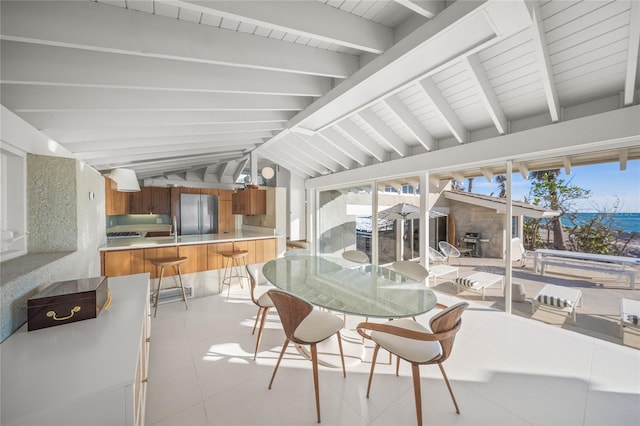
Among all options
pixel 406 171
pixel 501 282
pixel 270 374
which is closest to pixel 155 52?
pixel 270 374

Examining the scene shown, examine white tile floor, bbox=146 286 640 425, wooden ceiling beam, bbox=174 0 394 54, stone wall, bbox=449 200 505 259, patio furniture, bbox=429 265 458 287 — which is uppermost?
wooden ceiling beam, bbox=174 0 394 54

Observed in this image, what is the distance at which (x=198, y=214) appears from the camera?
22.3 ft

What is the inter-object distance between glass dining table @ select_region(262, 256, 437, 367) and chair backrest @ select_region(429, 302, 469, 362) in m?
0.19

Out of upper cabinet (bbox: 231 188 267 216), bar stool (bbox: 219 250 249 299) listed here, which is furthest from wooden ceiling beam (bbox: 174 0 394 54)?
upper cabinet (bbox: 231 188 267 216)

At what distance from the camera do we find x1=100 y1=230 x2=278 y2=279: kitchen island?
133 inches

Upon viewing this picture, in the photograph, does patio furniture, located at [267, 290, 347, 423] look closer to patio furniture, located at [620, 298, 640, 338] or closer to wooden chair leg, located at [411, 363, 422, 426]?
wooden chair leg, located at [411, 363, 422, 426]

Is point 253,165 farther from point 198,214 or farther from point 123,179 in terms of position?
point 123,179

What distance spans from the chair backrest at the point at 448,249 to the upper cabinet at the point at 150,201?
22.3 feet

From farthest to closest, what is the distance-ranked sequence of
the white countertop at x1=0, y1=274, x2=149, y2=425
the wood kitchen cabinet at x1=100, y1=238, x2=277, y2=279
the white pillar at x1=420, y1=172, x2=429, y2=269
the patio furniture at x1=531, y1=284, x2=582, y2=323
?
the white pillar at x1=420, y1=172, x2=429, y2=269 < the wood kitchen cabinet at x1=100, y1=238, x2=277, y2=279 < the patio furniture at x1=531, y1=284, x2=582, y2=323 < the white countertop at x1=0, y1=274, x2=149, y2=425

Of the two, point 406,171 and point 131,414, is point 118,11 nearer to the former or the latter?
point 131,414

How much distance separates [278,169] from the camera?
23.5 feet

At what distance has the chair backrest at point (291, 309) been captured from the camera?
170 centimetres

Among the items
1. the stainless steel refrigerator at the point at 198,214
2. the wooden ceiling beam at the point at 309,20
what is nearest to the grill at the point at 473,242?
the wooden ceiling beam at the point at 309,20

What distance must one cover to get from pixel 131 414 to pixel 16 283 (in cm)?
107
